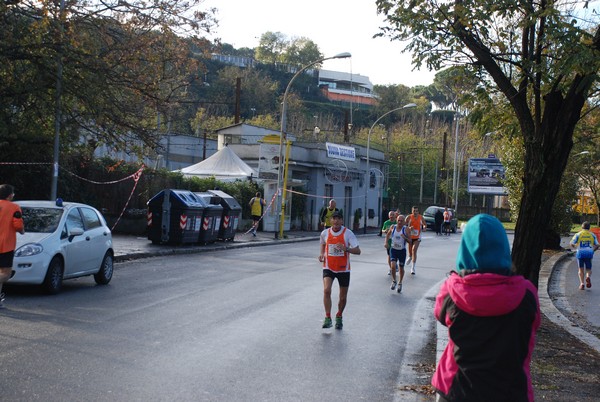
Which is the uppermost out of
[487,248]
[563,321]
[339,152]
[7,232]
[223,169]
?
[339,152]

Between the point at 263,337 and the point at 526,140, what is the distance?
4637 millimetres

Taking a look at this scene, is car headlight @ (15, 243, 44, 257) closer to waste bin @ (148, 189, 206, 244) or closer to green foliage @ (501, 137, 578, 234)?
waste bin @ (148, 189, 206, 244)

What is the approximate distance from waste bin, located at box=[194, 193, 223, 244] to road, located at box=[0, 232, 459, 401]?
9.68m

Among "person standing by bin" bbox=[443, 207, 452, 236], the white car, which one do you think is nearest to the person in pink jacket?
the white car

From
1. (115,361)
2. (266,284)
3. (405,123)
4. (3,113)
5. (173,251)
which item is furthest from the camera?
(405,123)

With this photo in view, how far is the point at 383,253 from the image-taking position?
92.9 ft

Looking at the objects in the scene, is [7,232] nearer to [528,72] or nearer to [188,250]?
[528,72]

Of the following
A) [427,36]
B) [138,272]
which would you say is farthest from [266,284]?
[427,36]

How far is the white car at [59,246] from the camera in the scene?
40.7 ft

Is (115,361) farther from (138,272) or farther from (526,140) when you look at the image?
(138,272)

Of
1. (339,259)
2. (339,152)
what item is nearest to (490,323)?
(339,259)

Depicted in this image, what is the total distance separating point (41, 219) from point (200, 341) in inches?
218

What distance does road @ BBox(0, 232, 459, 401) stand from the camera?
22.8 feet

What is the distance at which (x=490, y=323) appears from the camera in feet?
12.7
